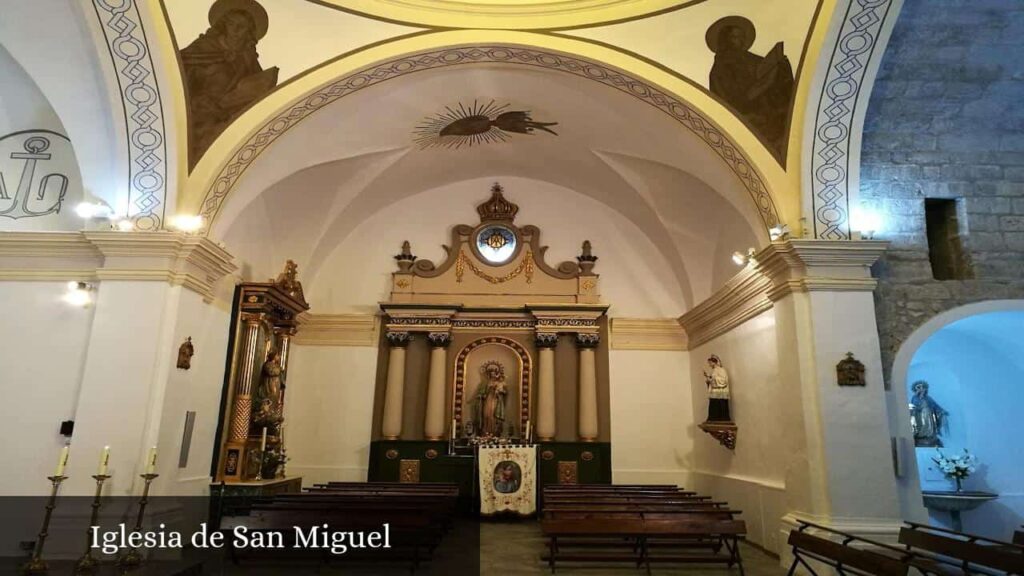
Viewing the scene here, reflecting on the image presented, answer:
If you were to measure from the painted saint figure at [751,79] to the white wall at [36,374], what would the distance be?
24.9 feet

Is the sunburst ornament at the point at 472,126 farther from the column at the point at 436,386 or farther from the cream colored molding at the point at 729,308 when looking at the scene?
the cream colored molding at the point at 729,308

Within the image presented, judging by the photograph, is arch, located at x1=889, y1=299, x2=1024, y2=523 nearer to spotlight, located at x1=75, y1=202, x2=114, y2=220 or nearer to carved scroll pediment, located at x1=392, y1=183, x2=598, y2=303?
carved scroll pediment, located at x1=392, y1=183, x2=598, y2=303

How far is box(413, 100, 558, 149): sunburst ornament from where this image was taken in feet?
29.1

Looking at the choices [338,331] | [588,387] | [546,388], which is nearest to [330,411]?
[338,331]

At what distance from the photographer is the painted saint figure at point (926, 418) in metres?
8.45

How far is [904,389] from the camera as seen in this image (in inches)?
257

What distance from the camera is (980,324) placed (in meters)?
7.66

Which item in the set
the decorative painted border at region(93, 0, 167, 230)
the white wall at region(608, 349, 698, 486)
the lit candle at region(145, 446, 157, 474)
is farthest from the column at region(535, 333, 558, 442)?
the decorative painted border at region(93, 0, 167, 230)

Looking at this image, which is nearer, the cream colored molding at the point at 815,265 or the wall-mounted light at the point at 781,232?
the cream colored molding at the point at 815,265

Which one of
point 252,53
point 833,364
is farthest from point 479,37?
point 833,364

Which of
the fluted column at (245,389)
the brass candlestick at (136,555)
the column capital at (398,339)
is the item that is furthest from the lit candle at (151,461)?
the column capital at (398,339)

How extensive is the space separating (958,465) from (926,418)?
0.79 m

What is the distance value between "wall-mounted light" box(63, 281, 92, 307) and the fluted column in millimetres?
2005

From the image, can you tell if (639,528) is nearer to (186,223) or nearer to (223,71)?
(186,223)
